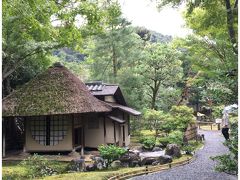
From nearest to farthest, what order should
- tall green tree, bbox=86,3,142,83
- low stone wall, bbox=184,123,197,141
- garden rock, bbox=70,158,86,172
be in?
garden rock, bbox=70,158,86,172, low stone wall, bbox=184,123,197,141, tall green tree, bbox=86,3,142,83

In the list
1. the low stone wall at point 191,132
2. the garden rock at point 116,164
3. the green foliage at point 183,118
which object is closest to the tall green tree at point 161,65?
the low stone wall at point 191,132

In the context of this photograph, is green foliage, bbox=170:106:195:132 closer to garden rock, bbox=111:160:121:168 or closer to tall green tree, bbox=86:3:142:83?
tall green tree, bbox=86:3:142:83

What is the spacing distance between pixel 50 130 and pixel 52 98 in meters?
1.63

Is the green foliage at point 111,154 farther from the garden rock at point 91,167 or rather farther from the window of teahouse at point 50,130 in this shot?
the window of teahouse at point 50,130

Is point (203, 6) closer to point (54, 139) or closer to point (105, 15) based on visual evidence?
point (105, 15)

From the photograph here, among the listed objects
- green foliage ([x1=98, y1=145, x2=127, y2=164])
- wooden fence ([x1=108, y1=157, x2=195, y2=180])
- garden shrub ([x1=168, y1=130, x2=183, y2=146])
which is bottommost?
wooden fence ([x1=108, y1=157, x2=195, y2=180])

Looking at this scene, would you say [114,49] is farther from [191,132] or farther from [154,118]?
[191,132]

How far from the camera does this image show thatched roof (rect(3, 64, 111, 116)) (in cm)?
1449

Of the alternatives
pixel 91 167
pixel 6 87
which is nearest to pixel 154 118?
pixel 91 167

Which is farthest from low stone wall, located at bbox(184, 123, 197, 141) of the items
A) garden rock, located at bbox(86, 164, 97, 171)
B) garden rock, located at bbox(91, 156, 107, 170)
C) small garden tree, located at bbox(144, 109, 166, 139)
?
garden rock, located at bbox(86, 164, 97, 171)

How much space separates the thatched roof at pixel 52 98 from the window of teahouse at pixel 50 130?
102 cm

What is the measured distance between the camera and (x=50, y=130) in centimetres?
1547

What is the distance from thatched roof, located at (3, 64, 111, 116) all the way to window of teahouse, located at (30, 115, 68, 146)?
1.02 meters

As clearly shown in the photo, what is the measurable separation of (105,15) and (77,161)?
545 centimetres
